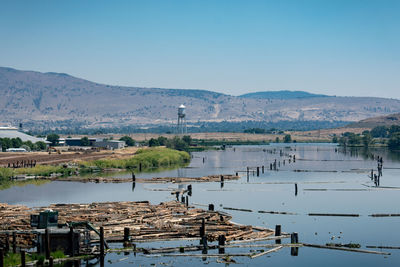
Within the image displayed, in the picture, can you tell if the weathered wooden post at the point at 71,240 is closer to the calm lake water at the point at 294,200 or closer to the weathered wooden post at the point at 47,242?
the weathered wooden post at the point at 47,242

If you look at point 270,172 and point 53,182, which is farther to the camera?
point 270,172

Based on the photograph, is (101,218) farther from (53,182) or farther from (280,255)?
(53,182)

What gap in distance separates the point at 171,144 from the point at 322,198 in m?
98.8

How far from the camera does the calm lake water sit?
37.3 metres

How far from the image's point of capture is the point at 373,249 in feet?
130

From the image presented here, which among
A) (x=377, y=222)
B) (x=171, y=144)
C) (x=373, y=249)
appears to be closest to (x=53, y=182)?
(x=377, y=222)

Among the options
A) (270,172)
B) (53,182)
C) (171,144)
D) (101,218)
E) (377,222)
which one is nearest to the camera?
(101,218)

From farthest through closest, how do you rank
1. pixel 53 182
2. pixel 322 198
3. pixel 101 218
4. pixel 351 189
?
pixel 53 182, pixel 351 189, pixel 322 198, pixel 101 218

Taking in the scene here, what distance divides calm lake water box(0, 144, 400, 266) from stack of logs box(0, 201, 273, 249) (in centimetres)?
171

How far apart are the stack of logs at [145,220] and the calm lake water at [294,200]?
1.71 m

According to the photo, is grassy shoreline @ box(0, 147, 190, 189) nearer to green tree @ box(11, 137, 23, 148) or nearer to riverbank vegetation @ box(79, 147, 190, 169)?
riverbank vegetation @ box(79, 147, 190, 169)

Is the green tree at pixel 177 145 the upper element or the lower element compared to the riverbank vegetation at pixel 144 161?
upper

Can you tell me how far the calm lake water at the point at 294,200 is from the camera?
122 ft

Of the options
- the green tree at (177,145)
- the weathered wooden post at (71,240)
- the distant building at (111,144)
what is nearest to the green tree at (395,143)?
the green tree at (177,145)
